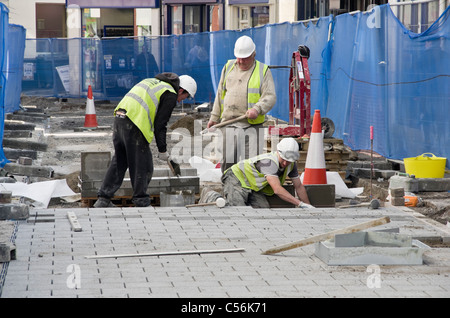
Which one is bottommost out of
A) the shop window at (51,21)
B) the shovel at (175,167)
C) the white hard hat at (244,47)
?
the shovel at (175,167)

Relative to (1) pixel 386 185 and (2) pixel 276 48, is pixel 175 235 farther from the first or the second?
(2) pixel 276 48

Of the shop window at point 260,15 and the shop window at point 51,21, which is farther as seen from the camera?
the shop window at point 51,21

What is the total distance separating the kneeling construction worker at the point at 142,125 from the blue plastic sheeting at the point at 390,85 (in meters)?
3.71

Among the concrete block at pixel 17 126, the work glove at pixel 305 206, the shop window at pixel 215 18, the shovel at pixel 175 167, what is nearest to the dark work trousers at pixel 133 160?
the shovel at pixel 175 167

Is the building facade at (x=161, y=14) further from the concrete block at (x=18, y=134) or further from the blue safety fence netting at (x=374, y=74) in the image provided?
the concrete block at (x=18, y=134)

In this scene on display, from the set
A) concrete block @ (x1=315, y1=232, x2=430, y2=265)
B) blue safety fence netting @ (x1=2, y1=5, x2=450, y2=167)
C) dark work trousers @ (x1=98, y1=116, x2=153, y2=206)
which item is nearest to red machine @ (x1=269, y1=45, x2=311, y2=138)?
blue safety fence netting @ (x1=2, y1=5, x2=450, y2=167)

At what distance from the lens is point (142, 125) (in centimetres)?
891

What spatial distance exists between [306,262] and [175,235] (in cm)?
143

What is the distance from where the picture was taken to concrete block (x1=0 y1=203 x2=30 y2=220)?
7547 mm

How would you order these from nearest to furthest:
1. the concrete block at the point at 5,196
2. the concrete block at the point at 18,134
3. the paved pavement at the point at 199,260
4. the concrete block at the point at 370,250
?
the paved pavement at the point at 199,260 < the concrete block at the point at 370,250 < the concrete block at the point at 5,196 < the concrete block at the point at 18,134

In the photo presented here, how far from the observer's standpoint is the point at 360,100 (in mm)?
13758

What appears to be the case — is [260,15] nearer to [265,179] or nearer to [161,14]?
[161,14]

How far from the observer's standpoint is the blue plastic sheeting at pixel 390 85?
11.0 m

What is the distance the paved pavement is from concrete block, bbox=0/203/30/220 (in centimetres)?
9
